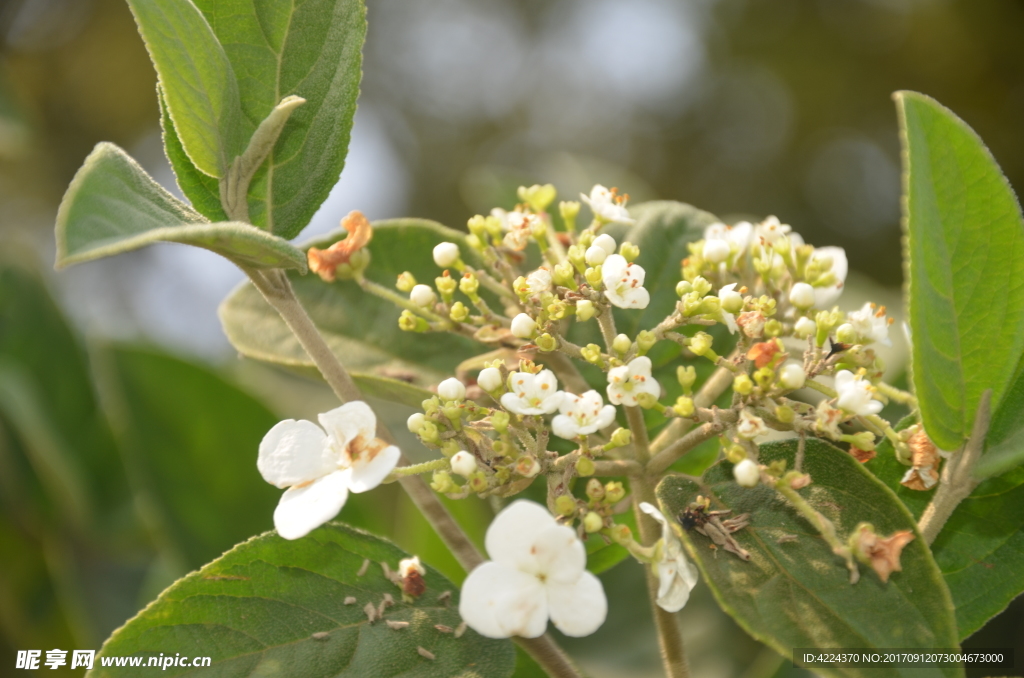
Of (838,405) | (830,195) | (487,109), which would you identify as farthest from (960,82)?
(838,405)

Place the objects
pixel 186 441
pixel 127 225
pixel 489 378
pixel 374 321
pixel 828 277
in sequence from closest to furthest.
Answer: pixel 127 225 → pixel 489 378 → pixel 828 277 → pixel 374 321 → pixel 186 441

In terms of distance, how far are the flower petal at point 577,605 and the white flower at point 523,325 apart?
19cm

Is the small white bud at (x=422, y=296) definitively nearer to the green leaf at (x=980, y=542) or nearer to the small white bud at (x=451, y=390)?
the small white bud at (x=451, y=390)

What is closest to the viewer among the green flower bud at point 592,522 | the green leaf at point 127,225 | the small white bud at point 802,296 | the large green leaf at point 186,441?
the green leaf at point 127,225

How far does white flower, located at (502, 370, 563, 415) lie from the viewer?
A: 57 cm

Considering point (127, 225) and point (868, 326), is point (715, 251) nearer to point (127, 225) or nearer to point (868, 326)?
point (868, 326)

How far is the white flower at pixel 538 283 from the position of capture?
644 millimetres

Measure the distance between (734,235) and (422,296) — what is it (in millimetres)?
313

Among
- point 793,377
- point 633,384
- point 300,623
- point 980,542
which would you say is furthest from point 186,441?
point 980,542

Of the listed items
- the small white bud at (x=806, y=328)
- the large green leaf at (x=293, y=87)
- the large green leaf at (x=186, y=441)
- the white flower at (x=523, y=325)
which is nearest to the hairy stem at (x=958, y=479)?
the small white bud at (x=806, y=328)

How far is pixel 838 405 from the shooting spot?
577 millimetres

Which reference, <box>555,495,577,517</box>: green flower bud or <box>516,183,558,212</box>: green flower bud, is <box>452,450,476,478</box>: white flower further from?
<box>516,183,558,212</box>: green flower bud

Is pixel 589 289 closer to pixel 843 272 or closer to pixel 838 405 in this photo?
pixel 838 405

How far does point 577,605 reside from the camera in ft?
1.73
